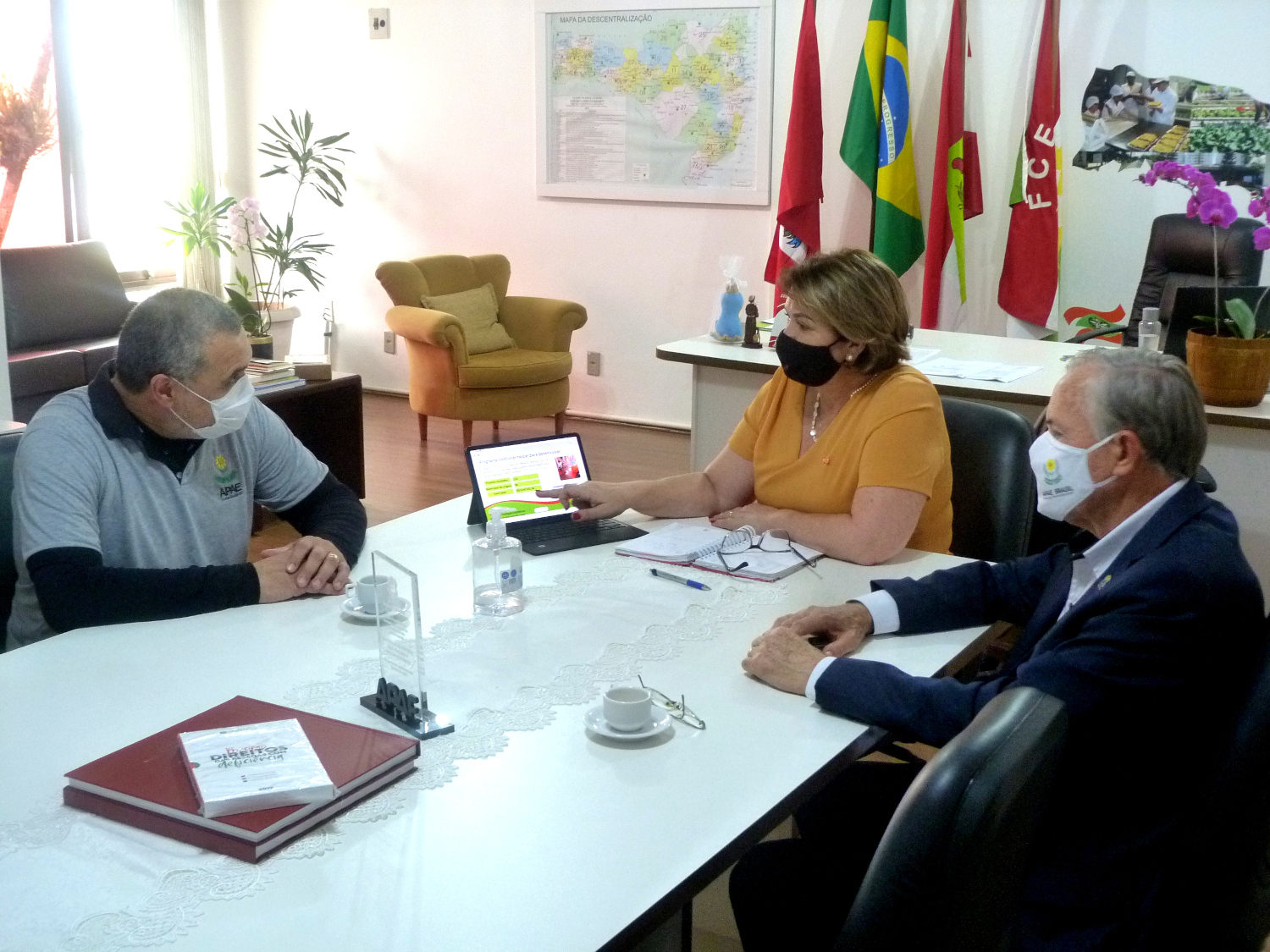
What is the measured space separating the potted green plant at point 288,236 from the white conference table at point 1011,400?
2955 mm

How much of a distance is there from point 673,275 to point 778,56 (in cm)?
114

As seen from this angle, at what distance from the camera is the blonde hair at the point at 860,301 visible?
229cm

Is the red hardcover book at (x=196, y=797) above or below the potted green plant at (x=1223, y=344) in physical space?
below

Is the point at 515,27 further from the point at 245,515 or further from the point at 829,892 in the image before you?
the point at 829,892

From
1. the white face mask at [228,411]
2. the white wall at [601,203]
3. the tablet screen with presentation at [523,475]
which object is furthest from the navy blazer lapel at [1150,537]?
the white wall at [601,203]

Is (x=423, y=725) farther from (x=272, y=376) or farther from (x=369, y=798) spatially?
(x=272, y=376)

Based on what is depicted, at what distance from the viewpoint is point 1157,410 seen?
1496 mm

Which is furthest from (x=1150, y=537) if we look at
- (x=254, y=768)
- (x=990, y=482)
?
(x=254, y=768)

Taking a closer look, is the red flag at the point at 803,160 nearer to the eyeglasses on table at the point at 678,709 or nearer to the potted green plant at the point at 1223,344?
the potted green plant at the point at 1223,344

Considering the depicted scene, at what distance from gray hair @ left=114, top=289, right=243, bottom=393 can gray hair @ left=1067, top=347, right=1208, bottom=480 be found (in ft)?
4.40

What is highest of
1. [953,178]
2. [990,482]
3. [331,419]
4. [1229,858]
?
[953,178]

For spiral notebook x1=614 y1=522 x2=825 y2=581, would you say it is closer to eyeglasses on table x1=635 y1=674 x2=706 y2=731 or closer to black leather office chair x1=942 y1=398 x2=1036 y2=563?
black leather office chair x1=942 y1=398 x2=1036 y2=563

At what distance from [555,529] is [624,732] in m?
0.84

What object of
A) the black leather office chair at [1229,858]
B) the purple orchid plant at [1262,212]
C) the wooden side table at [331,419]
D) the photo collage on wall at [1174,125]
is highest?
the photo collage on wall at [1174,125]
